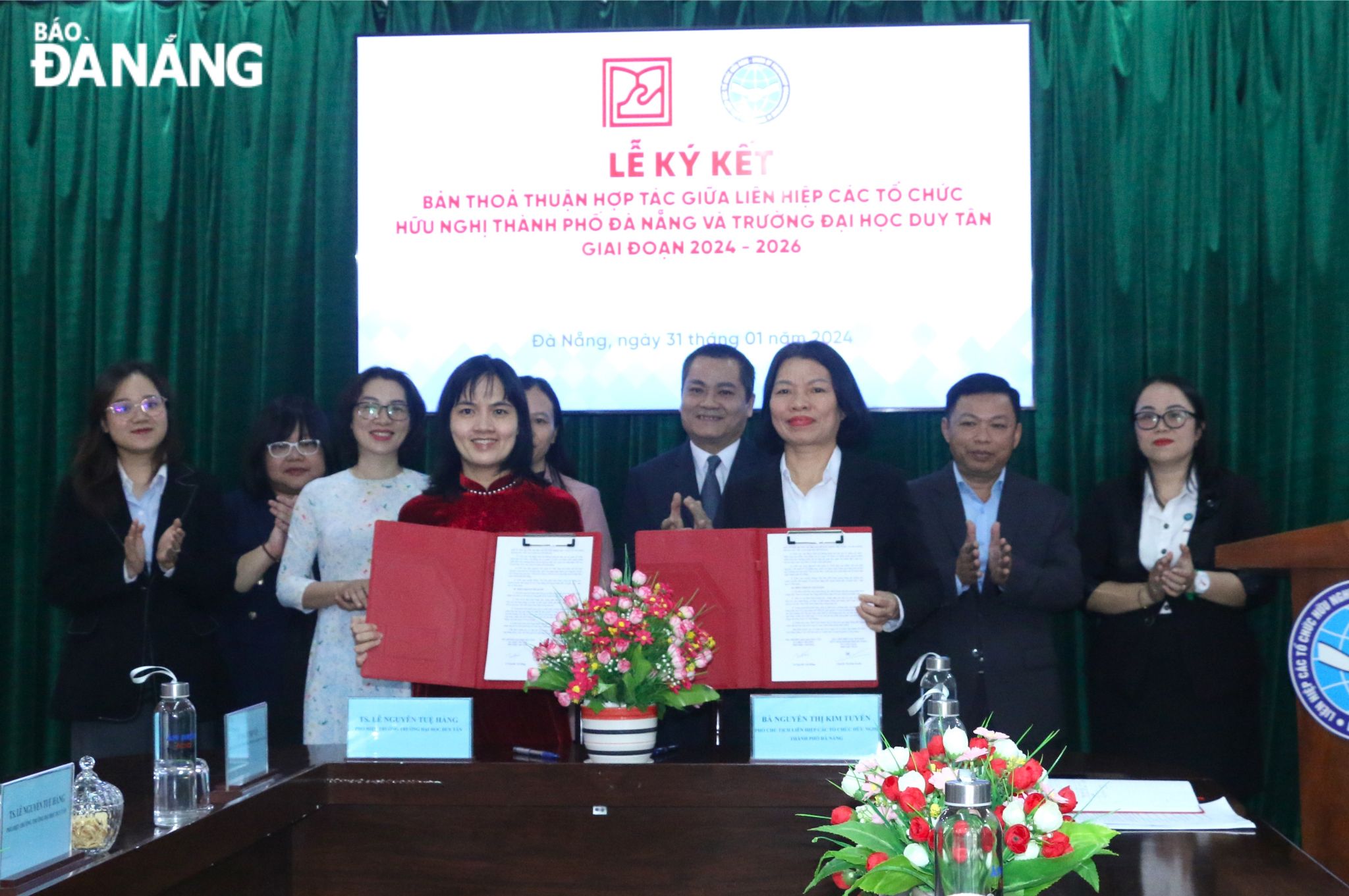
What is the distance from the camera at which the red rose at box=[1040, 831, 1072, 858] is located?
Answer: 127 cm

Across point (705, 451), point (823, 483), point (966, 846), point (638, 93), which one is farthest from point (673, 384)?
point (966, 846)

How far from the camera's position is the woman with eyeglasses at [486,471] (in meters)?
2.75

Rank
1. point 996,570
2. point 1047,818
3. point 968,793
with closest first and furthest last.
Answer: point 968,793, point 1047,818, point 996,570

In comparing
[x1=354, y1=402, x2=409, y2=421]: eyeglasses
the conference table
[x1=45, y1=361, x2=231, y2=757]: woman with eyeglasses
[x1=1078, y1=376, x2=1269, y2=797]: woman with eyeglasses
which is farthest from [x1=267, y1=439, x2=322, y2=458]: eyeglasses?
[x1=1078, y1=376, x2=1269, y2=797]: woman with eyeglasses

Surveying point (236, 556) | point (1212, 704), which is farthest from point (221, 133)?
point (1212, 704)

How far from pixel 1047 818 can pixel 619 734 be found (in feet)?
3.50

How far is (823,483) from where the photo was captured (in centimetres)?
294

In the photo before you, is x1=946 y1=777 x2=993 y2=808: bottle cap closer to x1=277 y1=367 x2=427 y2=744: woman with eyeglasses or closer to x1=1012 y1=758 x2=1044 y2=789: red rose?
x1=1012 y1=758 x2=1044 y2=789: red rose

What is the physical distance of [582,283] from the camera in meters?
4.30

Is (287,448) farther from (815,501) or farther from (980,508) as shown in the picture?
(980,508)

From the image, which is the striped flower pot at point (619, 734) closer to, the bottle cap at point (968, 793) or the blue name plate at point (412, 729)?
the blue name plate at point (412, 729)

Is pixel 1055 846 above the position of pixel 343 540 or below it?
below

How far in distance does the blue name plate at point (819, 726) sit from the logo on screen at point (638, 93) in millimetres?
2642

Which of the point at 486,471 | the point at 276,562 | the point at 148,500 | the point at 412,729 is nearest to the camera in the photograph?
the point at 412,729
